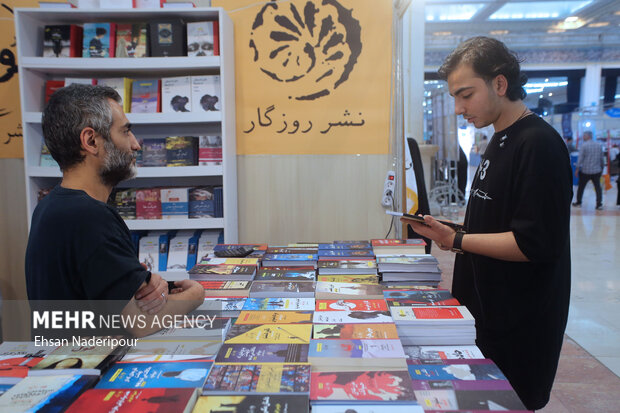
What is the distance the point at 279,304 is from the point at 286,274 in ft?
1.02

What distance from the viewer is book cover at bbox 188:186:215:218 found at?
3041 mm

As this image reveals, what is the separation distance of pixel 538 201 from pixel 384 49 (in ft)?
7.61

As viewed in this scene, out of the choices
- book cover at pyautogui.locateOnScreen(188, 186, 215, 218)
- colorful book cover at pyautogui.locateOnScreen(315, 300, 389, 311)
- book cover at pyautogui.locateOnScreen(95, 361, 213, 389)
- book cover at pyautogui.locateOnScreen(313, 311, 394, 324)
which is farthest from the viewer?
book cover at pyautogui.locateOnScreen(188, 186, 215, 218)

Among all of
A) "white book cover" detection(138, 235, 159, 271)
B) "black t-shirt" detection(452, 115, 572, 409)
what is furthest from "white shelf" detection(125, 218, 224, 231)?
"black t-shirt" detection(452, 115, 572, 409)

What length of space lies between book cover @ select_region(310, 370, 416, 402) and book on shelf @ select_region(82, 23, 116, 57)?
9.35 ft

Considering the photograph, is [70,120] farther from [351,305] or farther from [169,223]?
[169,223]

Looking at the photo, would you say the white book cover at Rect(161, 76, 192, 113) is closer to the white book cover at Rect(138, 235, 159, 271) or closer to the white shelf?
the white shelf

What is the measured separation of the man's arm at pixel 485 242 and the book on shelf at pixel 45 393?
3.82 ft

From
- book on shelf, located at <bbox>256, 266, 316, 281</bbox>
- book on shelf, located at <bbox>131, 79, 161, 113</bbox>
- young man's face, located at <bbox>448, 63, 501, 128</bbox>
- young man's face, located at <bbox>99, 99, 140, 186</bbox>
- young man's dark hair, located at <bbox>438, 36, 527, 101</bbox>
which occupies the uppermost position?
book on shelf, located at <bbox>131, 79, 161, 113</bbox>

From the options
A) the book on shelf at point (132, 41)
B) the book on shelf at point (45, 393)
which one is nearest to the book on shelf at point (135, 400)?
the book on shelf at point (45, 393)

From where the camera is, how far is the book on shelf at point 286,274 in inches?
65.2

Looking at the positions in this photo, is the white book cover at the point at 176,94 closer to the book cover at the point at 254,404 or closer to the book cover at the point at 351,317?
the book cover at the point at 351,317

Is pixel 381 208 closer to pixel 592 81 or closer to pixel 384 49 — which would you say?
pixel 384 49

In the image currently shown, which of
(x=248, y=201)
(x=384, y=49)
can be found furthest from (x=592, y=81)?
(x=248, y=201)
